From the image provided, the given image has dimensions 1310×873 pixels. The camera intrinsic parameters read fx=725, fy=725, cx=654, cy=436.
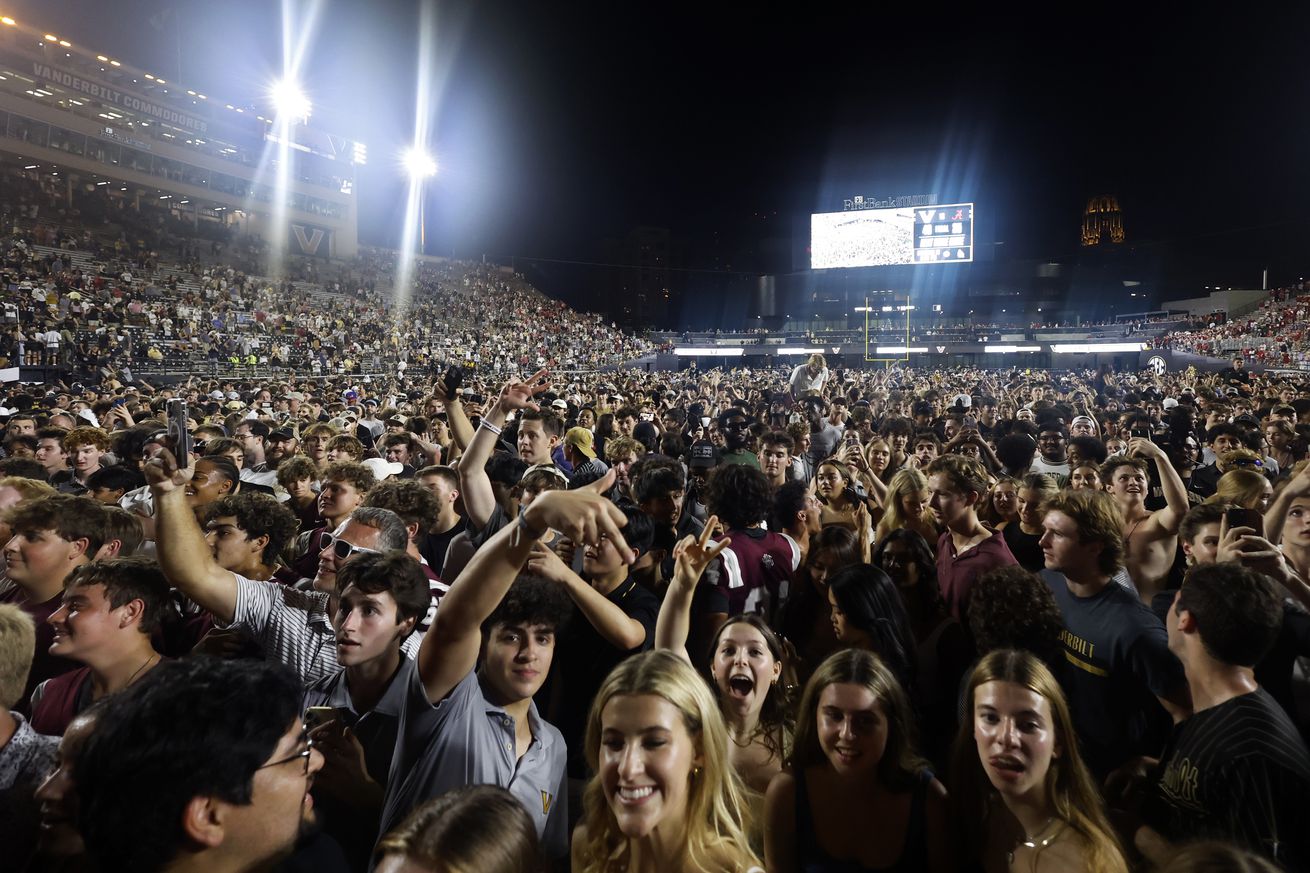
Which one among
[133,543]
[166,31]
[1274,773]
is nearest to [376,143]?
[166,31]

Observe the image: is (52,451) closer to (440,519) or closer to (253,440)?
(253,440)

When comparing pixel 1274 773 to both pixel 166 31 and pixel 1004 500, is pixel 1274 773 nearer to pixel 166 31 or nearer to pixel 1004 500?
pixel 1004 500

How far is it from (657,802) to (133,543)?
141 inches

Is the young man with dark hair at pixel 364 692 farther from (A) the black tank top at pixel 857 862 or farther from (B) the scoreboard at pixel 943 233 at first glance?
(B) the scoreboard at pixel 943 233

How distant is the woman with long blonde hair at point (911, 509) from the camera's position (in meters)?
5.16

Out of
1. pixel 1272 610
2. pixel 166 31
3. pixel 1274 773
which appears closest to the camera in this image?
pixel 1274 773

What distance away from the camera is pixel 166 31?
4625cm

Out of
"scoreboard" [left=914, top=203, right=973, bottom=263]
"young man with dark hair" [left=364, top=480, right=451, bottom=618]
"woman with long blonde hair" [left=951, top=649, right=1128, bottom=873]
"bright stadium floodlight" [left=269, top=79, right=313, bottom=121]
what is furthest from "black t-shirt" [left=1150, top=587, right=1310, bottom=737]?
"bright stadium floodlight" [left=269, top=79, right=313, bottom=121]

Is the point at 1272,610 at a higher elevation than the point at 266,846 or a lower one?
higher

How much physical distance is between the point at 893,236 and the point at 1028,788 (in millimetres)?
54525

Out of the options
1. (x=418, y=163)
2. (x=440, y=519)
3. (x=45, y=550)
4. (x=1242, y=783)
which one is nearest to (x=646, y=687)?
(x=1242, y=783)

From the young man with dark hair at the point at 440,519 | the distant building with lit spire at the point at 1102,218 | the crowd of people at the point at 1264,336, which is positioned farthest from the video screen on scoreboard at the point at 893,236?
the distant building with lit spire at the point at 1102,218

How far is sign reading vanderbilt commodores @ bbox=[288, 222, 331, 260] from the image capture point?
1961 inches

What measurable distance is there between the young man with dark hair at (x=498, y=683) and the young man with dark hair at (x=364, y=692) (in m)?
0.14
